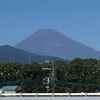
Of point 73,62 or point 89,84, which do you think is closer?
point 89,84

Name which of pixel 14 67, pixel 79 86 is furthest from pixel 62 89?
pixel 14 67

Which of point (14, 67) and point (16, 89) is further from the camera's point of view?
point (14, 67)

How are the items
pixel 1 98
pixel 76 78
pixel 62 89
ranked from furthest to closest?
pixel 76 78 < pixel 62 89 < pixel 1 98

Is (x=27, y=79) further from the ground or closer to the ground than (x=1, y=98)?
further from the ground

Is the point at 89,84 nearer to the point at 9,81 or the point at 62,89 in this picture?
the point at 62,89

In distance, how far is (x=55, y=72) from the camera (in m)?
74.2

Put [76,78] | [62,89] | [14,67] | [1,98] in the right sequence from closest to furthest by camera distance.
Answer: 1. [1,98]
2. [62,89]
3. [76,78]
4. [14,67]

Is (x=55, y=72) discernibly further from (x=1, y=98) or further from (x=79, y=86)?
(x=1, y=98)

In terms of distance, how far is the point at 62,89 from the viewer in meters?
67.6

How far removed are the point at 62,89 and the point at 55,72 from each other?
23.1ft

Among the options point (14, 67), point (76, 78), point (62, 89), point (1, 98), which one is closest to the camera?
point (1, 98)

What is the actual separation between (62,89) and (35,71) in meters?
8.24

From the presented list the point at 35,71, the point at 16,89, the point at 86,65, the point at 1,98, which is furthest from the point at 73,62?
the point at 1,98

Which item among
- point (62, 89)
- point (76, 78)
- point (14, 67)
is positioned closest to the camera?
point (62, 89)
